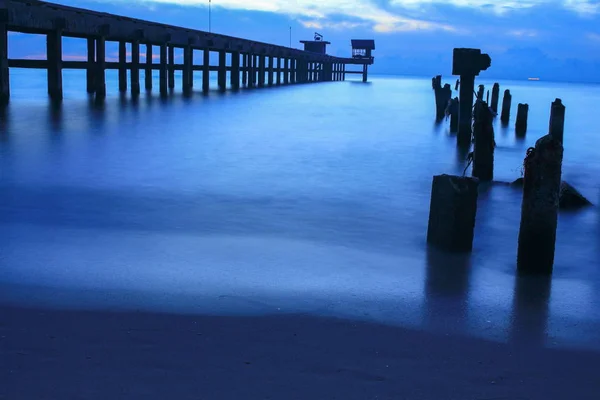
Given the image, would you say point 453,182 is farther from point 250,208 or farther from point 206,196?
point 206,196

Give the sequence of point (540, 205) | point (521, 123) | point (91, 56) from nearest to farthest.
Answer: point (540, 205)
point (521, 123)
point (91, 56)

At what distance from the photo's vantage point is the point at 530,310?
4090 millimetres

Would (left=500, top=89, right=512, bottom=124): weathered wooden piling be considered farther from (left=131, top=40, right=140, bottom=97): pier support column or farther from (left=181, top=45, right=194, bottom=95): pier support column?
(left=181, top=45, right=194, bottom=95): pier support column

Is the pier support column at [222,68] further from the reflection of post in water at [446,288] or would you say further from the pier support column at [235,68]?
the reflection of post in water at [446,288]

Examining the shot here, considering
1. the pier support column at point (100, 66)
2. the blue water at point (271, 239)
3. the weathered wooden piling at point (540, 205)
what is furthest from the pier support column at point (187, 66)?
the weathered wooden piling at point (540, 205)

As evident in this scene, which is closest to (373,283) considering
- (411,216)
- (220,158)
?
(411,216)

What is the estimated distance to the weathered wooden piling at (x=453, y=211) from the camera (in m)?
5.03

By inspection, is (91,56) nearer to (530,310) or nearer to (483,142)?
(483,142)

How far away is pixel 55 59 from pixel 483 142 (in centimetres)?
1575

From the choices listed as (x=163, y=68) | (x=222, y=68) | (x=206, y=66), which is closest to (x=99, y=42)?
(x=163, y=68)

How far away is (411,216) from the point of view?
735cm

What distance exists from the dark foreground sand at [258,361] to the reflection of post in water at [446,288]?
1.17 ft

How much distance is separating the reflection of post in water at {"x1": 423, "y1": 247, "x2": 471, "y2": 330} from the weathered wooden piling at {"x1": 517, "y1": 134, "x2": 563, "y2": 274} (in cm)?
43

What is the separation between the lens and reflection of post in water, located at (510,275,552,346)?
141 inches
